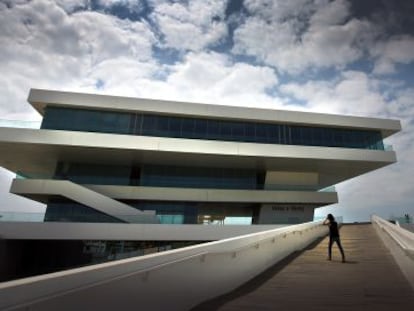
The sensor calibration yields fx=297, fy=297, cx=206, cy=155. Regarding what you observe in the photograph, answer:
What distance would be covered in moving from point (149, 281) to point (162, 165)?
27.4 meters

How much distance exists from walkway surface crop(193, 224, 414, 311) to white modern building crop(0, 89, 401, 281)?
52.5 ft

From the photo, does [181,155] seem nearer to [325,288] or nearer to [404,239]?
[404,239]

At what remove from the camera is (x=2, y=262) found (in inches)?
885

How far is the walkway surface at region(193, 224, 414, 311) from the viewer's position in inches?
193

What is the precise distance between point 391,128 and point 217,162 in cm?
1821

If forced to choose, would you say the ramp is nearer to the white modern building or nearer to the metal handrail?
the white modern building

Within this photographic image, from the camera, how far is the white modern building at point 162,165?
23.4 meters

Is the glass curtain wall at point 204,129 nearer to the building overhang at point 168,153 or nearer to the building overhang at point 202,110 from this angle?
the building overhang at point 202,110

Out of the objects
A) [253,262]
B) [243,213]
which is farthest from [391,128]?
[253,262]

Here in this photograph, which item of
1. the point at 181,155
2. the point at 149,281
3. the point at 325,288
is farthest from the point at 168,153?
the point at 149,281

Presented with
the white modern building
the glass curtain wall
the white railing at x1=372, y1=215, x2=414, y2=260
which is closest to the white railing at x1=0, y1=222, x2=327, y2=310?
the white railing at x1=372, y1=215, x2=414, y2=260

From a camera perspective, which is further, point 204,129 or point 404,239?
point 204,129

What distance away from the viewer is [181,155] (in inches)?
1080

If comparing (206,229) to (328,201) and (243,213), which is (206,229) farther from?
(328,201)
